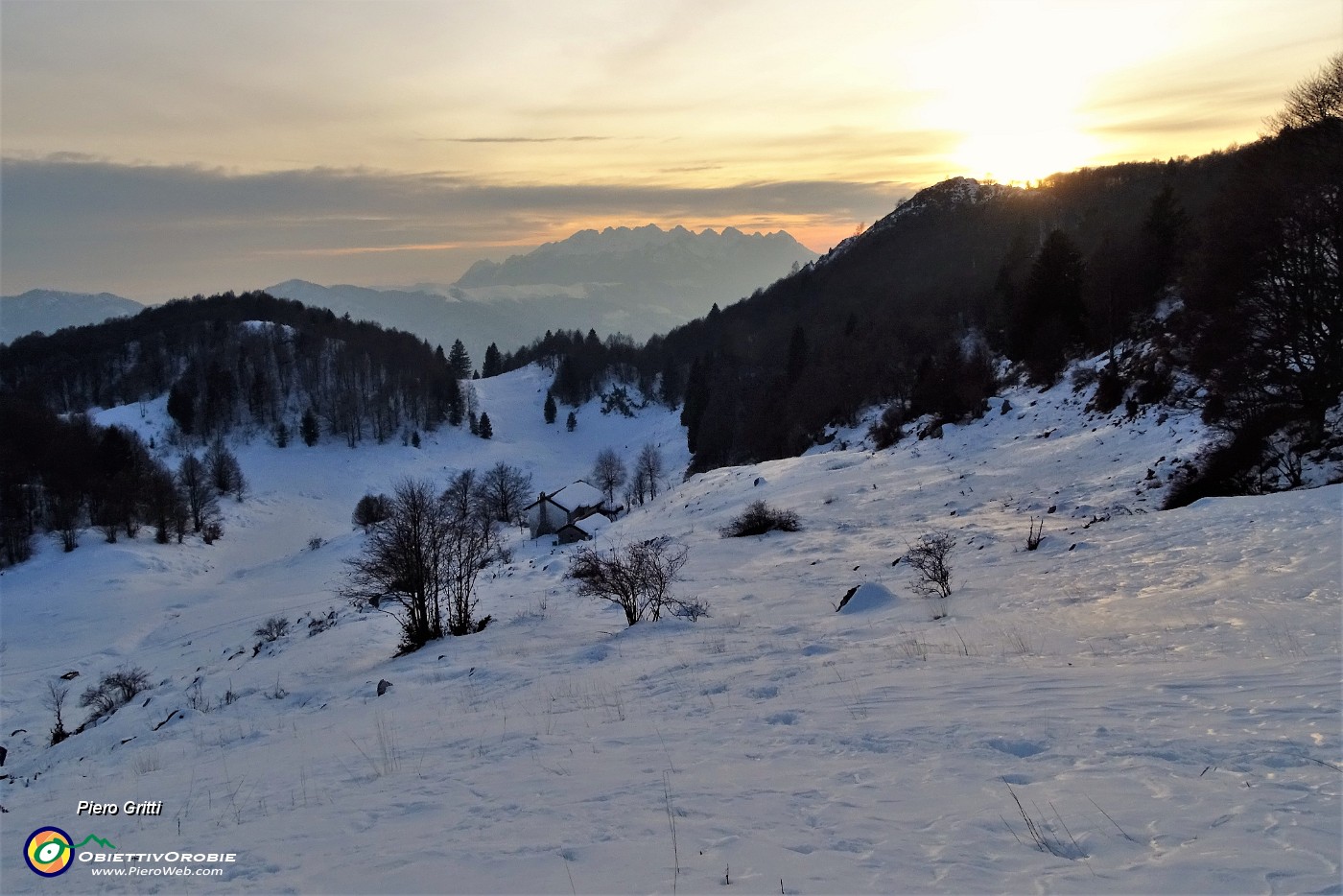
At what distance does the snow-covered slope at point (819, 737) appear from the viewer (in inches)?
191

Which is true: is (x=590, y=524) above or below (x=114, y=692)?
below

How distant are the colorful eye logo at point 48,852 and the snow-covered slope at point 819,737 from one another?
7.9 inches

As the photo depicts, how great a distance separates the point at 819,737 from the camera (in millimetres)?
7281

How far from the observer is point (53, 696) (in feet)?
82.1

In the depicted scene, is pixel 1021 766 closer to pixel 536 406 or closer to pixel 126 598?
pixel 126 598

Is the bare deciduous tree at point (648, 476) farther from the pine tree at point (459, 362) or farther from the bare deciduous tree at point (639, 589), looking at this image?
the pine tree at point (459, 362)

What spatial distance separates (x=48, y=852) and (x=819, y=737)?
8.12 meters

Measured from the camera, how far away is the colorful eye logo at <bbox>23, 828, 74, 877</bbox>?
273 inches

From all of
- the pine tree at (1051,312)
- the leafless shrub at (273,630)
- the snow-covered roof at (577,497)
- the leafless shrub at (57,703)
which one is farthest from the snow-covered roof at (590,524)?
the pine tree at (1051,312)

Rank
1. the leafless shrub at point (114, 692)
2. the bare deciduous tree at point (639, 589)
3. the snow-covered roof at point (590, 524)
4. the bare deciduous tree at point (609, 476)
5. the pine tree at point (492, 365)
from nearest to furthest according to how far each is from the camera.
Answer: the bare deciduous tree at point (639, 589), the leafless shrub at point (114, 692), the snow-covered roof at point (590, 524), the bare deciduous tree at point (609, 476), the pine tree at point (492, 365)

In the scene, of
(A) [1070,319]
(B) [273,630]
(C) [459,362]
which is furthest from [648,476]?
(C) [459,362]

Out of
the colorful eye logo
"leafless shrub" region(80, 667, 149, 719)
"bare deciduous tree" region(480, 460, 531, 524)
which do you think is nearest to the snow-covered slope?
the colorful eye logo

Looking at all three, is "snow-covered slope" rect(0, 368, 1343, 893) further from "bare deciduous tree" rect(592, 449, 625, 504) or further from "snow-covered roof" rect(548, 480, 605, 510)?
"bare deciduous tree" rect(592, 449, 625, 504)

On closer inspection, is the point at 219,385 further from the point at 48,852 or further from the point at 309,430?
the point at 48,852
